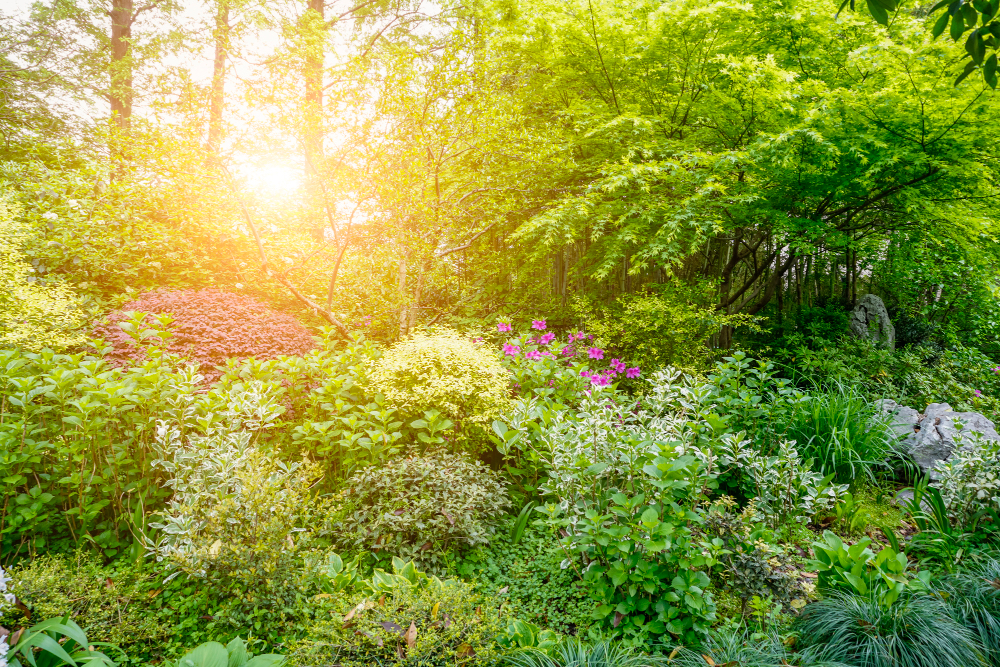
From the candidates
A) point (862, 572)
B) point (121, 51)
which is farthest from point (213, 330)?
point (121, 51)

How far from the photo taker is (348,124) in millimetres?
4957

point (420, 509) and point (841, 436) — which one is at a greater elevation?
point (841, 436)

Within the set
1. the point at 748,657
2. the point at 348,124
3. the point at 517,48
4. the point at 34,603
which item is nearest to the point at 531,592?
the point at 748,657

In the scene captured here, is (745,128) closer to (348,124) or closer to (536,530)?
(348,124)

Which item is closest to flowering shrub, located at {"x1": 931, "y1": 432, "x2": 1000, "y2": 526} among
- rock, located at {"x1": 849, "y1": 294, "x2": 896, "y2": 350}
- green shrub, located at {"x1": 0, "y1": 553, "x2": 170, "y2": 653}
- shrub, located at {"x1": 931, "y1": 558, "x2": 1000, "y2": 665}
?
shrub, located at {"x1": 931, "y1": 558, "x2": 1000, "y2": 665}

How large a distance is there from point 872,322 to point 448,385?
6.58m

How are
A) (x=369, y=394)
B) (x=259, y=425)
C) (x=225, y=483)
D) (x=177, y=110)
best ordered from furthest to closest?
(x=177, y=110) → (x=369, y=394) → (x=259, y=425) → (x=225, y=483)

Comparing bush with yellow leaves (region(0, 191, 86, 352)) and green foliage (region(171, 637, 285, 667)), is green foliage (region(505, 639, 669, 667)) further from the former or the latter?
bush with yellow leaves (region(0, 191, 86, 352))

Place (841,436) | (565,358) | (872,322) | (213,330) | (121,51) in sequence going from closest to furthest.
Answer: (841,436) < (213,330) < (565,358) < (872,322) < (121,51)

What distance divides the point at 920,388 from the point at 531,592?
511 cm

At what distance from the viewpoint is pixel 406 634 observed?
1757 mm

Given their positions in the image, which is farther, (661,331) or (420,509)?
(661,331)

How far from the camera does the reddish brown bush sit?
380cm

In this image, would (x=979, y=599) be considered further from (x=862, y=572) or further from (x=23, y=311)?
(x=23, y=311)
